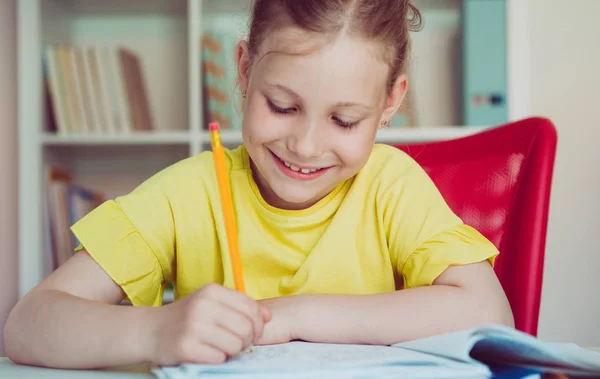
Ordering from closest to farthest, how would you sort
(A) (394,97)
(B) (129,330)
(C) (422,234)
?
(B) (129,330) → (C) (422,234) → (A) (394,97)

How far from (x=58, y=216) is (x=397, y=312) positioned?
1.50 m

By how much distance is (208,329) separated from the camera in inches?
21.6

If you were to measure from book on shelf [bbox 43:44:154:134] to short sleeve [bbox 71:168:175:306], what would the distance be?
3.71ft

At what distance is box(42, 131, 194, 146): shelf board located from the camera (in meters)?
1.96

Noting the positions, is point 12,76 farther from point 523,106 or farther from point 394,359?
point 394,359

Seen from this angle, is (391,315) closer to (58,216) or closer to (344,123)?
(344,123)

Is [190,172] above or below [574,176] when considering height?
above

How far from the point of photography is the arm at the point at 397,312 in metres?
0.66

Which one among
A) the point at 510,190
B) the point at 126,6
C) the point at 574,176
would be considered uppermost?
the point at 126,6

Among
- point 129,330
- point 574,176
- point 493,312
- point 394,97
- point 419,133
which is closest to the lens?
point 129,330

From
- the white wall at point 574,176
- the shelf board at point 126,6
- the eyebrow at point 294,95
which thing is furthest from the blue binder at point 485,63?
the eyebrow at point 294,95

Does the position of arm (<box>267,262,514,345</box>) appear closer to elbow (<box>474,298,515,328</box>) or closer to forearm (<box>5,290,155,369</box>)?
elbow (<box>474,298,515,328</box>)

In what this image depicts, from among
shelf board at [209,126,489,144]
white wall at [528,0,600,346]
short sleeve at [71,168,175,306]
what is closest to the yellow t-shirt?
short sleeve at [71,168,175,306]

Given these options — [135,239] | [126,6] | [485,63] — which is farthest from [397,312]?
[126,6]
